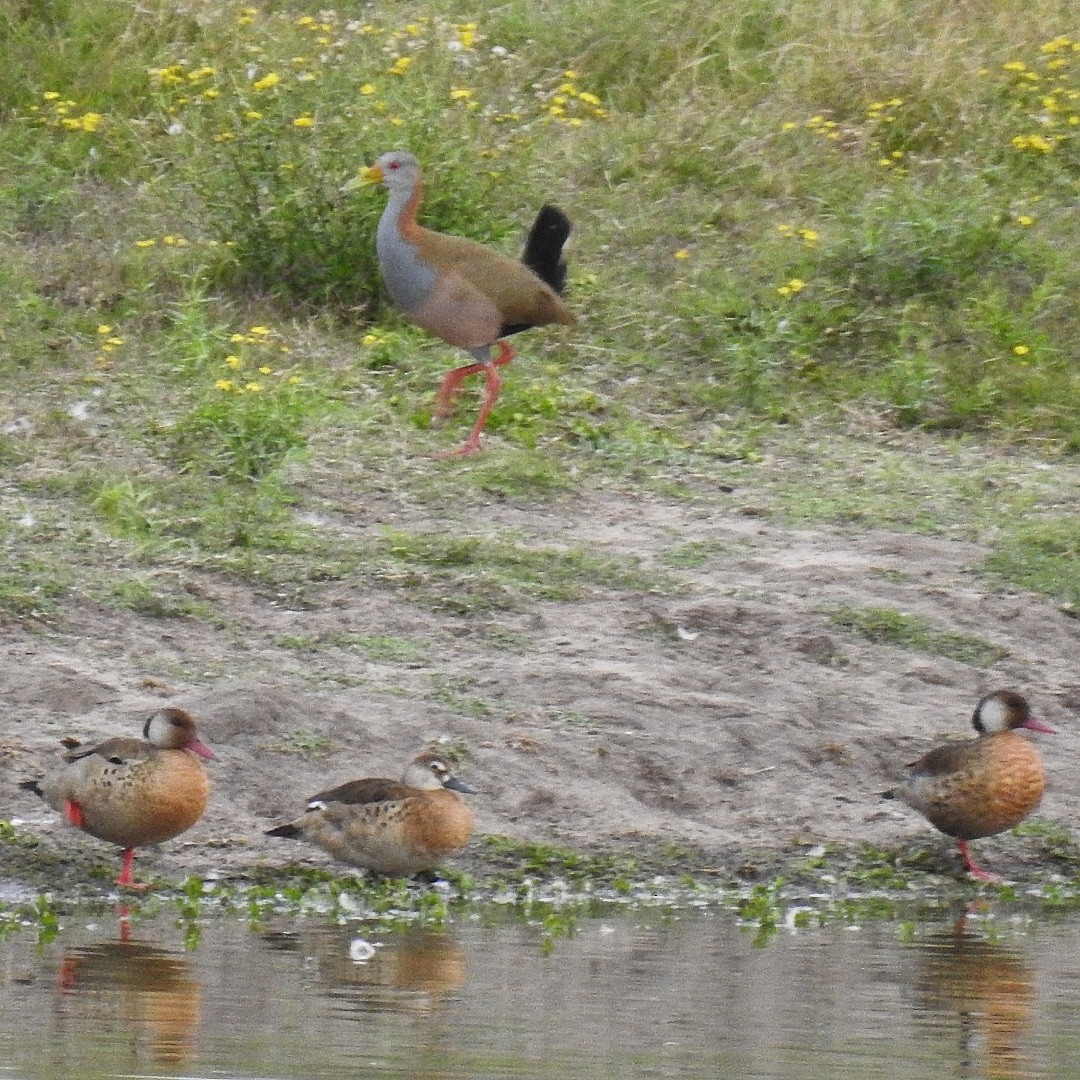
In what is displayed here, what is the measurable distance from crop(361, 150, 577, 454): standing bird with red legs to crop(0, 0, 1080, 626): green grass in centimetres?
24

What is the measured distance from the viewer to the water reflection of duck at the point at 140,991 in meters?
5.36

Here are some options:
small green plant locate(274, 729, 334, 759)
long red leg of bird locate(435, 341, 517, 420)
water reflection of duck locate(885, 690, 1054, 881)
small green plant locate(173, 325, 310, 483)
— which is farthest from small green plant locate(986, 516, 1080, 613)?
small green plant locate(274, 729, 334, 759)

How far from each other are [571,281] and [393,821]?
5.88 m

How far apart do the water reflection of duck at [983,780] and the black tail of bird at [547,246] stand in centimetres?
407

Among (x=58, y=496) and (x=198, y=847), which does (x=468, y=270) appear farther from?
(x=198, y=847)

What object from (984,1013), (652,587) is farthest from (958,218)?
(984,1013)

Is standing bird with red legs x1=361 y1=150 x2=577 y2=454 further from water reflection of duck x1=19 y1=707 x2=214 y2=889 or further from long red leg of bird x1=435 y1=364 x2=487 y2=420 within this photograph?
water reflection of duck x1=19 y1=707 x2=214 y2=889

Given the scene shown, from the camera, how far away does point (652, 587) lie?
30.2ft

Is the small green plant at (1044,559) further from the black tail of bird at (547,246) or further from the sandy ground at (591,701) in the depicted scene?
the black tail of bird at (547,246)

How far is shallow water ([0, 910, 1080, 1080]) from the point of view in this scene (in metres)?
5.18

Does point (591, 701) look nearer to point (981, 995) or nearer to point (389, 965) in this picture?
point (389, 965)

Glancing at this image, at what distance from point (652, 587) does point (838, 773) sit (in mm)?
1381

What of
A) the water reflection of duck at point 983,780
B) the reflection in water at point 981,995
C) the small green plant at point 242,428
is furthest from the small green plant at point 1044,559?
the small green plant at point 242,428

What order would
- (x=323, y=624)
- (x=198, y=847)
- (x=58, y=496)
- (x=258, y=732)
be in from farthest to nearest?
(x=58, y=496) → (x=323, y=624) → (x=258, y=732) → (x=198, y=847)
